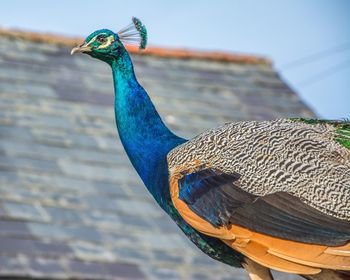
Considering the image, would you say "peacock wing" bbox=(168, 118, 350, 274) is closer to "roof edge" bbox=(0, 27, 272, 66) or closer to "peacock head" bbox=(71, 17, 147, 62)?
"peacock head" bbox=(71, 17, 147, 62)

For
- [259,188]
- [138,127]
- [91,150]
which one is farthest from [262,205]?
[91,150]

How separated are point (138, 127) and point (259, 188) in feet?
2.51

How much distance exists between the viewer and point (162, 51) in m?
12.7

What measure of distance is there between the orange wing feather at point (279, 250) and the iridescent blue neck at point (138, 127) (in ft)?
1.51

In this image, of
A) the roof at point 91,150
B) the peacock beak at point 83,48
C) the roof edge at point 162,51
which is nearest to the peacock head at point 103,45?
the peacock beak at point 83,48

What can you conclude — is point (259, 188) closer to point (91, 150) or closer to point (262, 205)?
point (262, 205)

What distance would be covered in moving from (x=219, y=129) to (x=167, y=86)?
20.2ft

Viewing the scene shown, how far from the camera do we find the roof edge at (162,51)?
1221 cm

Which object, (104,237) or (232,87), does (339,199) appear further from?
(232,87)

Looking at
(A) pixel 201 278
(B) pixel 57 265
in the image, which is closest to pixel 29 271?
(B) pixel 57 265

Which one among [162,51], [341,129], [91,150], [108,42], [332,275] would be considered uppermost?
[108,42]

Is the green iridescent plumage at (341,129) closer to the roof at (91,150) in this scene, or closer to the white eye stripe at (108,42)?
the white eye stripe at (108,42)

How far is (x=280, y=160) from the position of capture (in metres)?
5.55

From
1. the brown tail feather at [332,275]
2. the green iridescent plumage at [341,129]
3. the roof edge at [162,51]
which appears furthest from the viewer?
the roof edge at [162,51]
